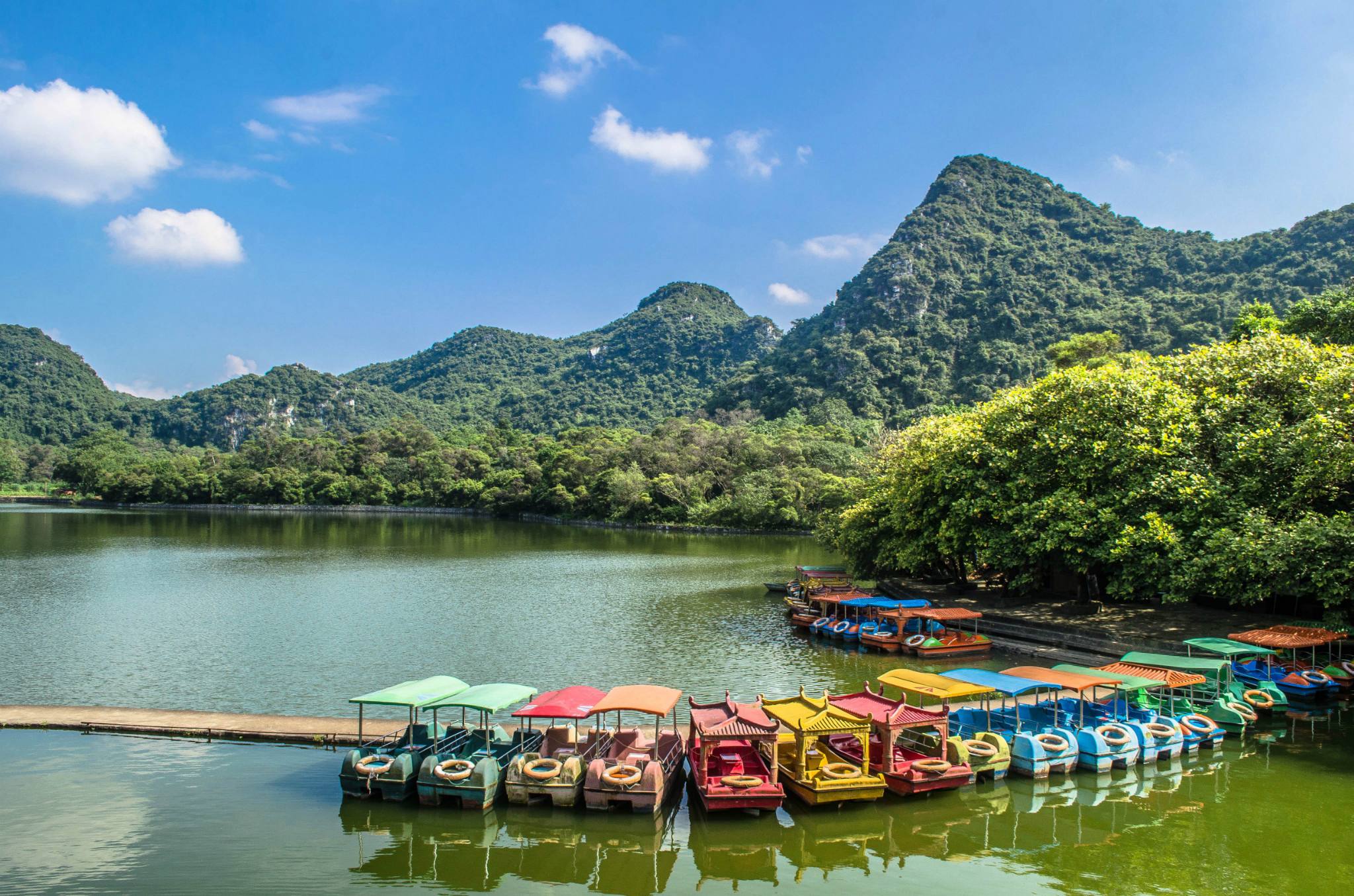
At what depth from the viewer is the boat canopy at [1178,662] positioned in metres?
19.0

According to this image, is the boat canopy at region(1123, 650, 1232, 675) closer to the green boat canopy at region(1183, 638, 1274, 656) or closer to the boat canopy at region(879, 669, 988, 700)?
the green boat canopy at region(1183, 638, 1274, 656)

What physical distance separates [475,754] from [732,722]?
4594 millimetres

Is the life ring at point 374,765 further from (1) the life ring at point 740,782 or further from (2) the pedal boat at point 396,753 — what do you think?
(1) the life ring at point 740,782

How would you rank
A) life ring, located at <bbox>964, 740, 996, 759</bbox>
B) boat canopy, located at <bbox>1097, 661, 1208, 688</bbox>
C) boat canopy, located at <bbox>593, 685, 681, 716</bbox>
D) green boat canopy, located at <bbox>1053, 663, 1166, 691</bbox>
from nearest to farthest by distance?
boat canopy, located at <bbox>593, 685, 681, 716</bbox>
life ring, located at <bbox>964, 740, 996, 759</bbox>
green boat canopy, located at <bbox>1053, 663, 1166, 691</bbox>
boat canopy, located at <bbox>1097, 661, 1208, 688</bbox>

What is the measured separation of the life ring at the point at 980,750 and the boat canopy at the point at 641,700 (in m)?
5.52

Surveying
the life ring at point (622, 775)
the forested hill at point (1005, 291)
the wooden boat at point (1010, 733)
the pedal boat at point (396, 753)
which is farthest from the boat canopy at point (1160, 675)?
the forested hill at point (1005, 291)

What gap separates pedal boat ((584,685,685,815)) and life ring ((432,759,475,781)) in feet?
6.62

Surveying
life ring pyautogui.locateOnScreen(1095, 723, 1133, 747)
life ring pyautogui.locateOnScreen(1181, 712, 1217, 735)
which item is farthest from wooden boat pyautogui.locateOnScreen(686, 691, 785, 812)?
life ring pyautogui.locateOnScreen(1181, 712, 1217, 735)

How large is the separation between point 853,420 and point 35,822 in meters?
119

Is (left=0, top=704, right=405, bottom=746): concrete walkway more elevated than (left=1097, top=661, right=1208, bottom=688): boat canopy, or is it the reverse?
(left=1097, top=661, right=1208, bottom=688): boat canopy

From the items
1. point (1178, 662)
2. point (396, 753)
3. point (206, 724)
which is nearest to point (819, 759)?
point (396, 753)

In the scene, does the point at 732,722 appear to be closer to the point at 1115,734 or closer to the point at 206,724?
the point at 1115,734

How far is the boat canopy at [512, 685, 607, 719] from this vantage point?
14.4m

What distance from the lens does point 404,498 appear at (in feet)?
407
